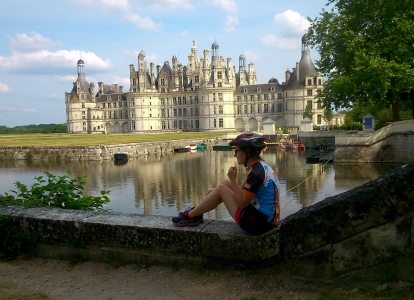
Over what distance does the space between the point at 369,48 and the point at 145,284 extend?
73.6 feet

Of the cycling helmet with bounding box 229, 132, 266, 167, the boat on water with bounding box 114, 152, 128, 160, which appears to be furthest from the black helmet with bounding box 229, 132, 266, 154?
the boat on water with bounding box 114, 152, 128, 160

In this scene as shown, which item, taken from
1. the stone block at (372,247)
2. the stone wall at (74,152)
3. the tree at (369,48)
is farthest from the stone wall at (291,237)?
the stone wall at (74,152)

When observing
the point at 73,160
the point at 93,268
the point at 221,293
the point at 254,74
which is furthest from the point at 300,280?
the point at 254,74

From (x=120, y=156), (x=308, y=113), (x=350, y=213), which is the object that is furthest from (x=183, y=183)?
(x=308, y=113)

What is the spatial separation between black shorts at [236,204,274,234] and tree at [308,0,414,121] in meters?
19.1

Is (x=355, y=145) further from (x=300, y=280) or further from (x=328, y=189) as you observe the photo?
(x=300, y=280)

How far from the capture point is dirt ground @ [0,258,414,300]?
138 inches

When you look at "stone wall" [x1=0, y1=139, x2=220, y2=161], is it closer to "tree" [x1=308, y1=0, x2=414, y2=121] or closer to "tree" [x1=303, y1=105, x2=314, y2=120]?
"tree" [x1=308, y1=0, x2=414, y2=121]

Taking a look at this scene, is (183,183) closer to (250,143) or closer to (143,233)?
(143,233)

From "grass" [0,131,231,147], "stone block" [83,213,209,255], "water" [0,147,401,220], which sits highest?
"grass" [0,131,231,147]

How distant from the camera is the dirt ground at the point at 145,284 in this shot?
3.50m

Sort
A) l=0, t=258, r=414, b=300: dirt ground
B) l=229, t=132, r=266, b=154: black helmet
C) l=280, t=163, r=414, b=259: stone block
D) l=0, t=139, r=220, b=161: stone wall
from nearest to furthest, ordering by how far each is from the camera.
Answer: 1. l=280, t=163, r=414, b=259: stone block
2. l=0, t=258, r=414, b=300: dirt ground
3. l=229, t=132, r=266, b=154: black helmet
4. l=0, t=139, r=220, b=161: stone wall

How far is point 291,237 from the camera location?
3656mm

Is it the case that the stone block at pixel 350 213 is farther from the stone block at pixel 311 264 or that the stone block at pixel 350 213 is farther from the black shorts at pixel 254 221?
the black shorts at pixel 254 221
